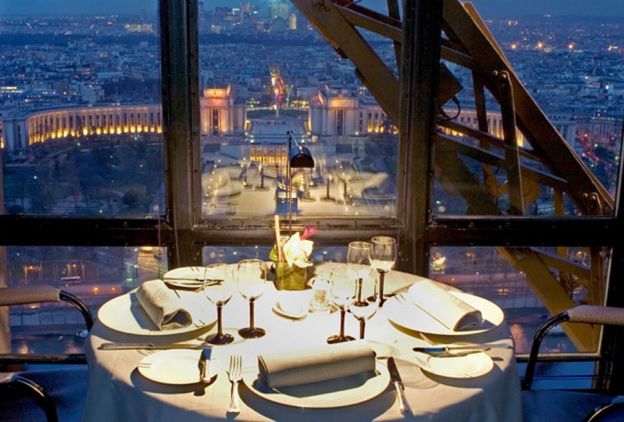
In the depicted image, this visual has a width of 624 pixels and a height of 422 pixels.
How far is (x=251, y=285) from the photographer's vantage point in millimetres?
2049

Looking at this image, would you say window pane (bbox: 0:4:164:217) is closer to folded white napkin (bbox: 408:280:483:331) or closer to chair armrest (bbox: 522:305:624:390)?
folded white napkin (bbox: 408:280:483:331)

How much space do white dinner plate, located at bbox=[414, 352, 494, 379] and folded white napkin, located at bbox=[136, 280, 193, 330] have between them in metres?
0.70

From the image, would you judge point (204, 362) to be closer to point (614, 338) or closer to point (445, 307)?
point (445, 307)

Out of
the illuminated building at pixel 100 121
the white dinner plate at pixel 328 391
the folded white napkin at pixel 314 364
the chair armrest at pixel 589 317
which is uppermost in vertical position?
the illuminated building at pixel 100 121

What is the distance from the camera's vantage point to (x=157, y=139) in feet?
10.3

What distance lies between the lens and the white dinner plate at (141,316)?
1934mm

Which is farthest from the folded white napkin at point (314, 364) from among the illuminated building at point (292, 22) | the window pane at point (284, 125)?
the illuminated building at point (292, 22)

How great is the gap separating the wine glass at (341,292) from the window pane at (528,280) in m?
1.26

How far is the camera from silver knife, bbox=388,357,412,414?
1526mm

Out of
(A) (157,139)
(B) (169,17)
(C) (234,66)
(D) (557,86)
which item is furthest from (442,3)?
(A) (157,139)

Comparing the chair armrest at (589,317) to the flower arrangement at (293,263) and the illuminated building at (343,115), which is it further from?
the illuminated building at (343,115)


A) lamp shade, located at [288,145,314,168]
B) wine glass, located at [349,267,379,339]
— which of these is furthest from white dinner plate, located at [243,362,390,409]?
lamp shade, located at [288,145,314,168]

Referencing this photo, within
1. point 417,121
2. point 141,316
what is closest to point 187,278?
point 141,316

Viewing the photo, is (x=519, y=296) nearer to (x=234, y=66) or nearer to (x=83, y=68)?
(x=234, y=66)
